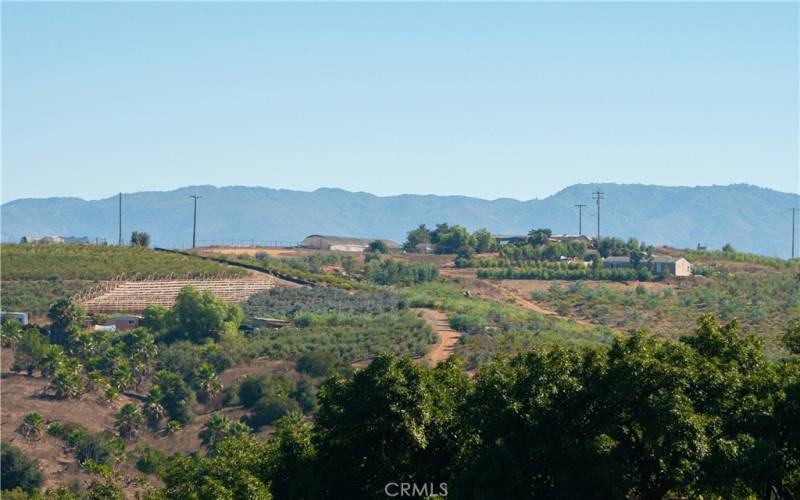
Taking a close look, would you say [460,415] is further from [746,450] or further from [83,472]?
[83,472]

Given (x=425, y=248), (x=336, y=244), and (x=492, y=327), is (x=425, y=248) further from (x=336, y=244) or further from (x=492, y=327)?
(x=492, y=327)

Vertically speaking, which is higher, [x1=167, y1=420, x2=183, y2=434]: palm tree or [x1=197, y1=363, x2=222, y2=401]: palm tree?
[x1=197, y1=363, x2=222, y2=401]: palm tree

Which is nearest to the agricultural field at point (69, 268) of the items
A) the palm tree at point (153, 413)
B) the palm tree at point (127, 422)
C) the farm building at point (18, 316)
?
the farm building at point (18, 316)

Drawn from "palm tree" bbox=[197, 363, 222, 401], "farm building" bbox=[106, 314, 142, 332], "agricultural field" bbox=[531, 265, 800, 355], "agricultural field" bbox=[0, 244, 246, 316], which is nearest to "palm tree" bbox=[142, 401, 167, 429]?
"palm tree" bbox=[197, 363, 222, 401]

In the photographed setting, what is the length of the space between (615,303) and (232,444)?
73.7 m

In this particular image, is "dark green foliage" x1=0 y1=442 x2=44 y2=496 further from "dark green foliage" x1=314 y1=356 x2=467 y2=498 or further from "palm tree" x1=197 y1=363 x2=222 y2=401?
"dark green foliage" x1=314 y1=356 x2=467 y2=498

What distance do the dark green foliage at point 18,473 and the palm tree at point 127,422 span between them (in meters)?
9.11

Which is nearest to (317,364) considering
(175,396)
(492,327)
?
(175,396)

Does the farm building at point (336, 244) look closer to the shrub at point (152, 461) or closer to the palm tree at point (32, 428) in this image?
the palm tree at point (32, 428)

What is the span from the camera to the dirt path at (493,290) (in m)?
113

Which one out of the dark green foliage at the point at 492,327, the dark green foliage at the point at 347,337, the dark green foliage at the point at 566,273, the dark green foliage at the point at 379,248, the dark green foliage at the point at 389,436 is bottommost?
the dark green foliage at the point at 347,337

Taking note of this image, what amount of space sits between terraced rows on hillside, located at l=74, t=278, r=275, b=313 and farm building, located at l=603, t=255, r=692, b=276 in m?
37.1

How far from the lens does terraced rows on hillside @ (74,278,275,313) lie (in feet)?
348

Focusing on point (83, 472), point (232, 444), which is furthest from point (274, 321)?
point (232, 444)
